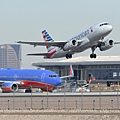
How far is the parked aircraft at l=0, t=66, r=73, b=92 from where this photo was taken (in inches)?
3521

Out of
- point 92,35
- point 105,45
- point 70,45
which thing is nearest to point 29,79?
point 70,45

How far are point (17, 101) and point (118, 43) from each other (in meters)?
30.4

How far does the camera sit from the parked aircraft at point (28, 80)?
89438 millimetres

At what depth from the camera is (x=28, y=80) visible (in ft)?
302

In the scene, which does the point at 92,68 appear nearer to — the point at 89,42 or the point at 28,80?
the point at 28,80

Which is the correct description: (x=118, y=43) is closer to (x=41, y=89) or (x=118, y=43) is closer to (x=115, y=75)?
(x=41, y=89)

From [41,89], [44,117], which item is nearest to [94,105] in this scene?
[44,117]

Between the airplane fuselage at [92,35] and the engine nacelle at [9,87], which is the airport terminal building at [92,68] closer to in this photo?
the engine nacelle at [9,87]

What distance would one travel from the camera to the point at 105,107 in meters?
56.1

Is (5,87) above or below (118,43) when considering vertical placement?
below

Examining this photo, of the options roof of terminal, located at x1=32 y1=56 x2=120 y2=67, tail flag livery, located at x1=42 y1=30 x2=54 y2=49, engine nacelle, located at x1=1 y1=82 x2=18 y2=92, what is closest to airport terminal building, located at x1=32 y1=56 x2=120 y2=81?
roof of terminal, located at x1=32 y1=56 x2=120 y2=67

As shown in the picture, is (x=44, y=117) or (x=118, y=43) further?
(x=118, y=43)

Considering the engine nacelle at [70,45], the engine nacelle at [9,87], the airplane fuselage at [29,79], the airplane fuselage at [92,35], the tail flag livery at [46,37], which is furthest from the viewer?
the tail flag livery at [46,37]

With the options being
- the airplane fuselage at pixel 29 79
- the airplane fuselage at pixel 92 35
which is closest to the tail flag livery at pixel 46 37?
the airplane fuselage at pixel 29 79
